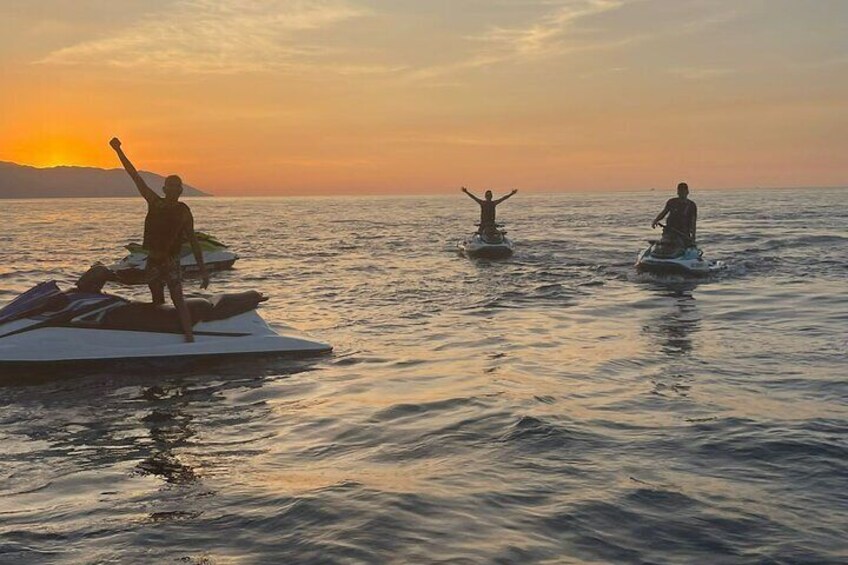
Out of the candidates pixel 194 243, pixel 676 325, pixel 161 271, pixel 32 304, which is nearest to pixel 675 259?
pixel 676 325

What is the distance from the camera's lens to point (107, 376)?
33.8 feet

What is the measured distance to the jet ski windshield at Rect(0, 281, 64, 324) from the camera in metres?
10.3

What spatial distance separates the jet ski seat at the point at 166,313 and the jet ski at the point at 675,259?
13621mm

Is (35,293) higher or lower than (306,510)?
higher

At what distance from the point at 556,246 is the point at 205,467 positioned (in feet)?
105

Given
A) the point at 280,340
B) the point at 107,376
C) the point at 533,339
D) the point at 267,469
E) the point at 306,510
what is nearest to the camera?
the point at 306,510

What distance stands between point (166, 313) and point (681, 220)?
1508 centimetres

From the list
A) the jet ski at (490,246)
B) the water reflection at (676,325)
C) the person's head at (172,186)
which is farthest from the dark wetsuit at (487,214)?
the person's head at (172,186)

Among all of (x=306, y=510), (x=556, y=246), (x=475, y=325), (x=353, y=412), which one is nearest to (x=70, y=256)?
(x=556, y=246)

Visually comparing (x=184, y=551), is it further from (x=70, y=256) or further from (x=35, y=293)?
(x=70, y=256)

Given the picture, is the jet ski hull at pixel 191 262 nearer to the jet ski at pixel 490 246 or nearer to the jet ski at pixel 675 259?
the jet ski at pixel 490 246

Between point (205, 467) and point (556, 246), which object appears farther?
point (556, 246)

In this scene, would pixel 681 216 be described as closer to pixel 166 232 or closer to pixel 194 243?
pixel 194 243

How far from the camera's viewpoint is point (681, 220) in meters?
21.5
